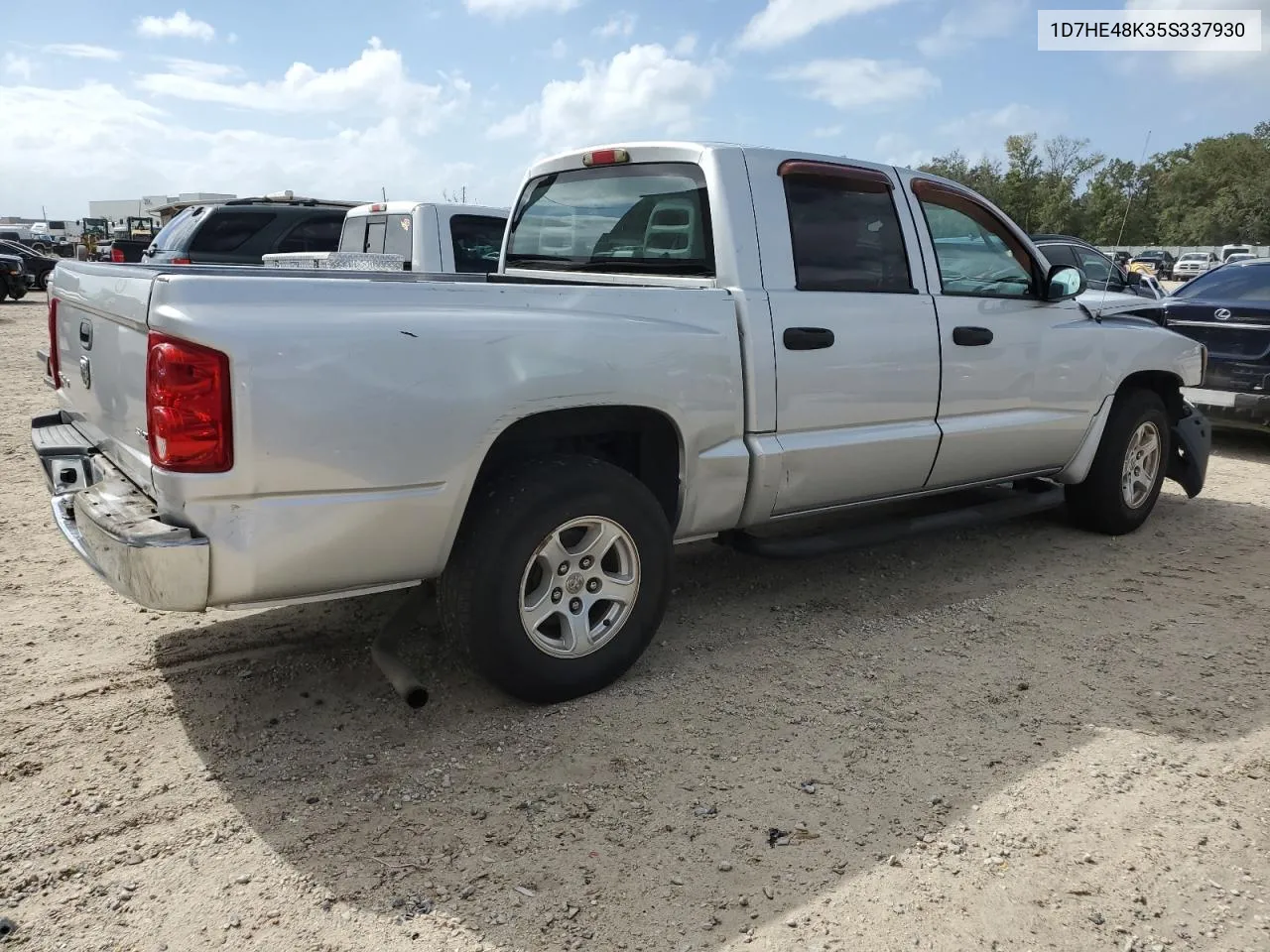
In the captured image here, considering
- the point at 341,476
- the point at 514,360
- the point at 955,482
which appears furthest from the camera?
the point at 955,482

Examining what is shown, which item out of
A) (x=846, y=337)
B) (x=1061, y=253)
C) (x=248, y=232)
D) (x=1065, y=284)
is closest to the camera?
(x=846, y=337)

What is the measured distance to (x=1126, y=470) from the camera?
5.60 meters

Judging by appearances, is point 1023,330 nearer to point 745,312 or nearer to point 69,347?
point 745,312

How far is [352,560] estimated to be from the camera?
9.68ft

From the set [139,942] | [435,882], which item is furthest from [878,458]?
[139,942]

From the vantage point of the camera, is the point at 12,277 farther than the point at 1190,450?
Yes

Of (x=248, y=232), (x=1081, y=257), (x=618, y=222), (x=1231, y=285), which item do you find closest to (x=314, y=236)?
(x=248, y=232)

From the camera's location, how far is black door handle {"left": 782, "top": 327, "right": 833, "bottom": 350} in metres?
3.81

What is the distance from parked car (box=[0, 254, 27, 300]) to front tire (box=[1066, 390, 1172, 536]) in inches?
941

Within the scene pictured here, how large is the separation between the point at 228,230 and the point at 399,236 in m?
3.63

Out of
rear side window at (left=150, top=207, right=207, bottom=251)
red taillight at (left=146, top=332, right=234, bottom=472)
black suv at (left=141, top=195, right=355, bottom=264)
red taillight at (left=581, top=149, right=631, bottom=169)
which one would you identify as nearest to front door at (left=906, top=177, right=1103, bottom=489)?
red taillight at (left=581, top=149, right=631, bottom=169)

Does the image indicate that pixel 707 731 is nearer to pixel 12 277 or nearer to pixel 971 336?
pixel 971 336

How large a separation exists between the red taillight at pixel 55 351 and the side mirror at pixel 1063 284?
4.37m

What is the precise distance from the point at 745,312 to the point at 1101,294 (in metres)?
3.07
